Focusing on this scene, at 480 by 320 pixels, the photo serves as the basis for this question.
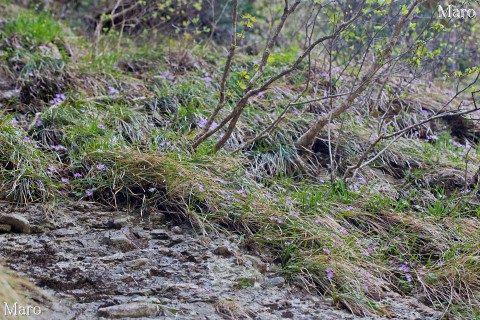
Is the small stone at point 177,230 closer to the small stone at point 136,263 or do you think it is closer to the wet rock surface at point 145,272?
the wet rock surface at point 145,272

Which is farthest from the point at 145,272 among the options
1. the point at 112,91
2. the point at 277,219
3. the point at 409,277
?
the point at 112,91

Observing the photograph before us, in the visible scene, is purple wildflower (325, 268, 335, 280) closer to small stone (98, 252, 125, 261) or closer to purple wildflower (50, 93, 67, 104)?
small stone (98, 252, 125, 261)

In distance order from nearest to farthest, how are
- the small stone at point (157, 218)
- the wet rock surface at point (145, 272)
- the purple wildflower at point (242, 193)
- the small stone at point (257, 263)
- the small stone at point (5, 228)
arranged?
the wet rock surface at point (145, 272) → the small stone at point (5, 228) → the small stone at point (257, 263) → the small stone at point (157, 218) → the purple wildflower at point (242, 193)

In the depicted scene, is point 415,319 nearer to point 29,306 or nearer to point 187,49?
point 29,306

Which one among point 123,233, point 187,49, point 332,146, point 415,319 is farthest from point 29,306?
point 187,49

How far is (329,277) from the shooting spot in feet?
11.0

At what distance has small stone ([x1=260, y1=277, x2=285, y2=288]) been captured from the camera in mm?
3312

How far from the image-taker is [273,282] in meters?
3.34

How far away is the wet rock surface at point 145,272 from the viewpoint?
2873 millimetres

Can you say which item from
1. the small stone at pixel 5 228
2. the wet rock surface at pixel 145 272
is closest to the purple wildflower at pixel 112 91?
the wet rock surface at pixel 145 272

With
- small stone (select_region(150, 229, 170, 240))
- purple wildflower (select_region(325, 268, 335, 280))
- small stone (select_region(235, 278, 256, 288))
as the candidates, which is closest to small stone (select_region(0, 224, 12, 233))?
small stone (select_region(150, 229, 170, 240))

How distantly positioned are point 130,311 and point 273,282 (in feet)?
3.05

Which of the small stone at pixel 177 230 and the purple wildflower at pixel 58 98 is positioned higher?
the purple wildflower at pixel 58 98

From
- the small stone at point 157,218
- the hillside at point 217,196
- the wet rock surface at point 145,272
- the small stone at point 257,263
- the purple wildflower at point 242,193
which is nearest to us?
the wet rock surface at point 145,272
